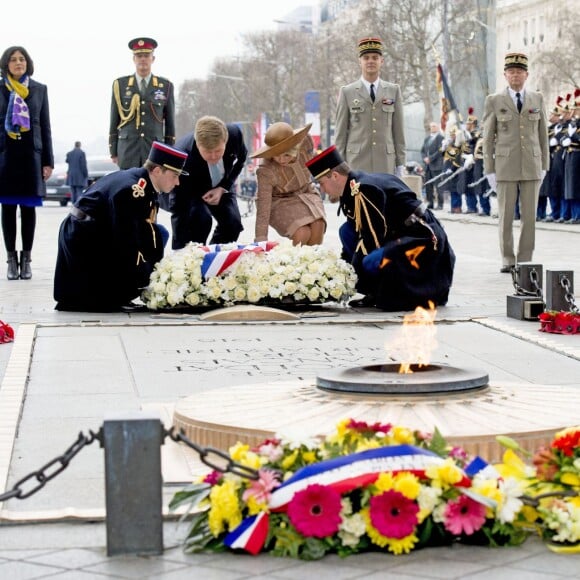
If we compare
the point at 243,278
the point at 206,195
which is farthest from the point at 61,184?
the point at 243,278

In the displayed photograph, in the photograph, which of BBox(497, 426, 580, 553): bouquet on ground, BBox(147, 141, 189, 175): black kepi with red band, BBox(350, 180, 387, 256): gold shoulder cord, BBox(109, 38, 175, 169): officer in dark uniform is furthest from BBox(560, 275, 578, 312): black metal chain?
BBox(497, 426, 580, 553): bouquet on ground

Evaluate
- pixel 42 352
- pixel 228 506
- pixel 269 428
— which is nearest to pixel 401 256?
pixel 42 352

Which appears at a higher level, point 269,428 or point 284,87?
point 284,87

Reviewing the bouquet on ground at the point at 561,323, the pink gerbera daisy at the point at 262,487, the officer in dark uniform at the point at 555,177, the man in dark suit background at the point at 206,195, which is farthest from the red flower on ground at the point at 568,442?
the officer in dark uniform at the point at 555,177

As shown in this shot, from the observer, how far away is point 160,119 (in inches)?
539

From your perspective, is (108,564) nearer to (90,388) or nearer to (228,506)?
(228,506)

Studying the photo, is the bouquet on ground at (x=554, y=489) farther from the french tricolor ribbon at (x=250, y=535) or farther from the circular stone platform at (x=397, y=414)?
the french tricolor ribbon at (x=250, y=535)

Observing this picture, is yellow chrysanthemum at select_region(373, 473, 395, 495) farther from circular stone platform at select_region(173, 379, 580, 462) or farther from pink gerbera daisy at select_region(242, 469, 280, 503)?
circular stone platform at select_region(173, 379, 580, 462)

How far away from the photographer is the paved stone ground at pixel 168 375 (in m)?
4.08

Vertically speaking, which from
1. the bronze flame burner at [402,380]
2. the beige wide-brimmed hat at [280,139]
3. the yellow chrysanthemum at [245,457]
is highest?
the beige wide-brimmed hat at [280,139]

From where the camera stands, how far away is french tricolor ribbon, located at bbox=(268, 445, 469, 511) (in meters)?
4.16

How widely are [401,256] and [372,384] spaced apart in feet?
17.3

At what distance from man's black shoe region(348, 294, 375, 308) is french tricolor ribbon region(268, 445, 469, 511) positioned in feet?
22.1

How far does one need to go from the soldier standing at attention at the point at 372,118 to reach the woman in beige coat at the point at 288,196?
67.5 inches
